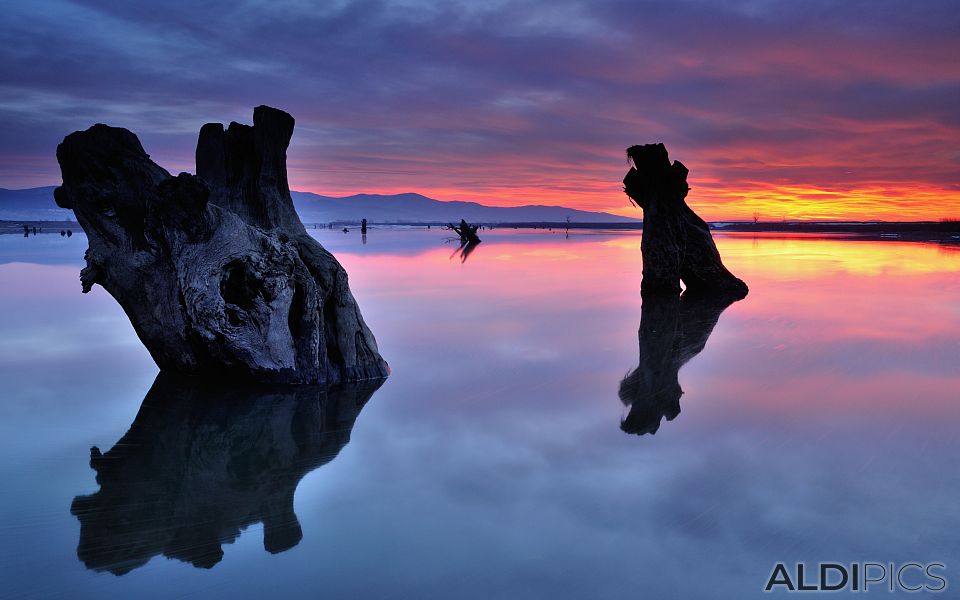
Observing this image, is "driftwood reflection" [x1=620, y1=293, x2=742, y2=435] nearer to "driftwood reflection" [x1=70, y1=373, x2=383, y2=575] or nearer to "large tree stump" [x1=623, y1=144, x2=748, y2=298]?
"large tree stump" [x1=623, y1=144, x2=748, y2=298]

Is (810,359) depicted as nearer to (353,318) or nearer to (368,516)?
(353,318)

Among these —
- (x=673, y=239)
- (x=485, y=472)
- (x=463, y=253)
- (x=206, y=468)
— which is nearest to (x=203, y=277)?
(x=206, y=468)

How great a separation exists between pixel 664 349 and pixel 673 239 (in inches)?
314

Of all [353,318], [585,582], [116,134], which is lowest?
[585,582]

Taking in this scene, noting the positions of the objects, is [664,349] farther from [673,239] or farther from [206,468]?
[673,239]

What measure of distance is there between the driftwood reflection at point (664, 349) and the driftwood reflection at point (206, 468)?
3018mm

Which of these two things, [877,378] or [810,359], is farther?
[810,359]

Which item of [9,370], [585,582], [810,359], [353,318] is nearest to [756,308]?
[810,359]

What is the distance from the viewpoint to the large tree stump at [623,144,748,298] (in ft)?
55.4

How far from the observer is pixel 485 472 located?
488 cm

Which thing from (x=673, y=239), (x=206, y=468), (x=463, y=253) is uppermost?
(x=673, y=239)

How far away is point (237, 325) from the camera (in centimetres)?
683

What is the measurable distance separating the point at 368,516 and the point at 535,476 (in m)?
1.32

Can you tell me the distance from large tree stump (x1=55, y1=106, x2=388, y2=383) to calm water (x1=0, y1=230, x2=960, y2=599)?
1.82 ft
